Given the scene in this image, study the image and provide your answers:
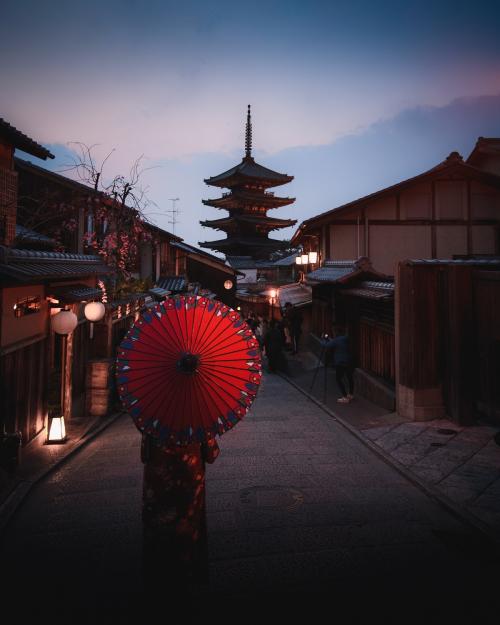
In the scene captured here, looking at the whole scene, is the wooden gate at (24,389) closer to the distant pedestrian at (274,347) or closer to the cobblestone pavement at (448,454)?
the cobblestone pavement at (448,454)

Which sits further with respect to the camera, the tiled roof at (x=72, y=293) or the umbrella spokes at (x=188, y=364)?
the tiled roof at (x=72, y=293)

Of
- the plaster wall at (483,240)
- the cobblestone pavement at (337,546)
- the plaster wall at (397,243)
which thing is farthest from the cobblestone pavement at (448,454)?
the plaster wall at (483,240)

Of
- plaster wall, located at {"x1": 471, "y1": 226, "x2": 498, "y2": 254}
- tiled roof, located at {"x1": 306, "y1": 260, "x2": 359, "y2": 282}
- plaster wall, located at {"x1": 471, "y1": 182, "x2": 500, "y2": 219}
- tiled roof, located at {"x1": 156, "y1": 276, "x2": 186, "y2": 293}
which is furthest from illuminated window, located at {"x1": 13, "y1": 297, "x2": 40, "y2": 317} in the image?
plaster wall, located at {"x1": 471, "y1": 182, "x2": 500, "y2": 219}

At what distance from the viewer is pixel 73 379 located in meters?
10.9

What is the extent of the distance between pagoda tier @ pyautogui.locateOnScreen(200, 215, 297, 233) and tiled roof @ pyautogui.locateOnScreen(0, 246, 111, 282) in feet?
119

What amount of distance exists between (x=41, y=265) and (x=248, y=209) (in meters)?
42.0

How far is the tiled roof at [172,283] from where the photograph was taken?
2417cm

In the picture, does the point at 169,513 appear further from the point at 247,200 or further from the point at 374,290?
the point at 247,200

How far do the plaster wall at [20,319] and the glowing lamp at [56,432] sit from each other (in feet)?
6.24

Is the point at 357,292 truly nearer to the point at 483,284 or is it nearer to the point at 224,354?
the point at 483,284

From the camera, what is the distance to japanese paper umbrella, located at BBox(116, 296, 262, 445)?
360 centimetres

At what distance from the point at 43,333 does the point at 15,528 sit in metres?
4.74

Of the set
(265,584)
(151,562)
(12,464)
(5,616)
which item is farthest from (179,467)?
(12,464)

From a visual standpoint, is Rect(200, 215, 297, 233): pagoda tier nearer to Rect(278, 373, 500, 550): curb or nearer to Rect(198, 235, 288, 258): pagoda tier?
Rect(198, 235, 288, 258): pagoda tier
